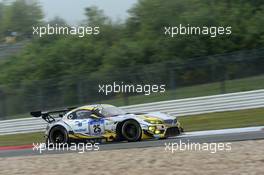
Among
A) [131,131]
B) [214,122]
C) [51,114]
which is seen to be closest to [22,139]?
[51,114]

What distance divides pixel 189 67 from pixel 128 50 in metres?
10.4

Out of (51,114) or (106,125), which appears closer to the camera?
(106,125)

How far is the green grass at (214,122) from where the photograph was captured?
60.2 ft

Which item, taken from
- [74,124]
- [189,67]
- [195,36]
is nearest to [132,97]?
[189,67]

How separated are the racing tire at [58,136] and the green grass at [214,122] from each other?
3305mm

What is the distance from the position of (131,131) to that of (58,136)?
255 centimetres

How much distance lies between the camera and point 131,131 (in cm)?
1566

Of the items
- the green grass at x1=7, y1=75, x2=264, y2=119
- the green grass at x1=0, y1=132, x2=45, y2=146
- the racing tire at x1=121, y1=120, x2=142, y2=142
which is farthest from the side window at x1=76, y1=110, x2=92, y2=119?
the green grass at x1=7, y1=75, x2=264, y2=119

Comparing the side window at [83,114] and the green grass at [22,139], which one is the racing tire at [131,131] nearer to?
the side window at [83,114]

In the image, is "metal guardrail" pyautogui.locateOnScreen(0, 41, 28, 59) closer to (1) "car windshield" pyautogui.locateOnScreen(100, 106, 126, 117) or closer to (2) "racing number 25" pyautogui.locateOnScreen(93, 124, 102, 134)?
(1) "car windshield" pyautogui.locateOnScreen(100, 106, 126, 117)

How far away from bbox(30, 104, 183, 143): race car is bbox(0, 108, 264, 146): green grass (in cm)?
281

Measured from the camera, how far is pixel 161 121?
15.4m

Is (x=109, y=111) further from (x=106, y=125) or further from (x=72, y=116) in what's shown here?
(x=72, y=116)

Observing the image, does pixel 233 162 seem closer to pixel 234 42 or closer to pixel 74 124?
pixel 74 124
